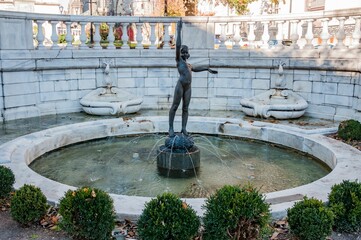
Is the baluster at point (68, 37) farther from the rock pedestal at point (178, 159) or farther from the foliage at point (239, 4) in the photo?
the foliage at point (239, 4)

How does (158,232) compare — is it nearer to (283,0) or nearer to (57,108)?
(57,108)

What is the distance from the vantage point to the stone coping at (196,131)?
484cm

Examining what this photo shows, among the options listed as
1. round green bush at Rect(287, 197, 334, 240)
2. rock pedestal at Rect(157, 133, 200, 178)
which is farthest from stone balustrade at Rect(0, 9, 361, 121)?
round green bush at Rect(287, 197, 334, 240)

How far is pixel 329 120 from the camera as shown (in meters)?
10.3

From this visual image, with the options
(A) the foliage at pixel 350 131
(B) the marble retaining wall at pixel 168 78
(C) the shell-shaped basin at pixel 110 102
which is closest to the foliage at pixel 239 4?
(B) the marble retaining wall at pixel 168 78

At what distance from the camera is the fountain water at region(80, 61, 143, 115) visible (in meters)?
10.5

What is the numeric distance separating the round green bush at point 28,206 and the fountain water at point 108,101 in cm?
615

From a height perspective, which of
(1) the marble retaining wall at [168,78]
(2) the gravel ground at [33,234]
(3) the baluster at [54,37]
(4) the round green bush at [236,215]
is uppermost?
(3) the baluster at [54,37]

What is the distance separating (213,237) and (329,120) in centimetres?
736

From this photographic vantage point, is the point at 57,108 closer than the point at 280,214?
No

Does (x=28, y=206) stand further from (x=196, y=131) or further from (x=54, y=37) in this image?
(x=54, y=37)

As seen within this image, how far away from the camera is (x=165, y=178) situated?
6.53 meters

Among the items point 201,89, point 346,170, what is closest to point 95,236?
point 346,170

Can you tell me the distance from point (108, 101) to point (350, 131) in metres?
5.98
